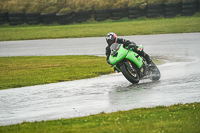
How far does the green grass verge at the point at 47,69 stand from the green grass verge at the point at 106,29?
10006 mm

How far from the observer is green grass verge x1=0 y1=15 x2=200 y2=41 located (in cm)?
2927

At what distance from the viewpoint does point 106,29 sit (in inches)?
1281

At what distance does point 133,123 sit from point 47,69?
1036 cm

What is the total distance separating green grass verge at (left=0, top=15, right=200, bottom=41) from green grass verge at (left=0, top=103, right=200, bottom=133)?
66.8ft

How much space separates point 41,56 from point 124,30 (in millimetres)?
10626

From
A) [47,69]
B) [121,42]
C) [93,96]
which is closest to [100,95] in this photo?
[93,96]

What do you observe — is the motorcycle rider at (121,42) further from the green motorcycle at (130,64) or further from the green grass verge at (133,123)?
the green grass verge at (133,123)

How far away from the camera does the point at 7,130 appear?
7.18 meters

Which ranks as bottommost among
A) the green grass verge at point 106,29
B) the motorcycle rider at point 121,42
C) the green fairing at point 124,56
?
the green grass verge at point 106,29

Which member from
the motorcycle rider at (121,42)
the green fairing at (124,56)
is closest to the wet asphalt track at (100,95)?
the green fairing at (124,56)

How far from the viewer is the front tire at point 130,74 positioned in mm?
11281

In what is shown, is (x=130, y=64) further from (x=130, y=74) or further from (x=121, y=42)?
(x=121, y=42)

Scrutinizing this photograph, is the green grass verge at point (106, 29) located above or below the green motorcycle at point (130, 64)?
below

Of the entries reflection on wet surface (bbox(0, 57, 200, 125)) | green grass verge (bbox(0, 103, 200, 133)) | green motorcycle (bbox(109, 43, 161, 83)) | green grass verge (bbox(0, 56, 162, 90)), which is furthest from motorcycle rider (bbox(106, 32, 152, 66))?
green grass verge (bbox(0, 103, 200, 133))
